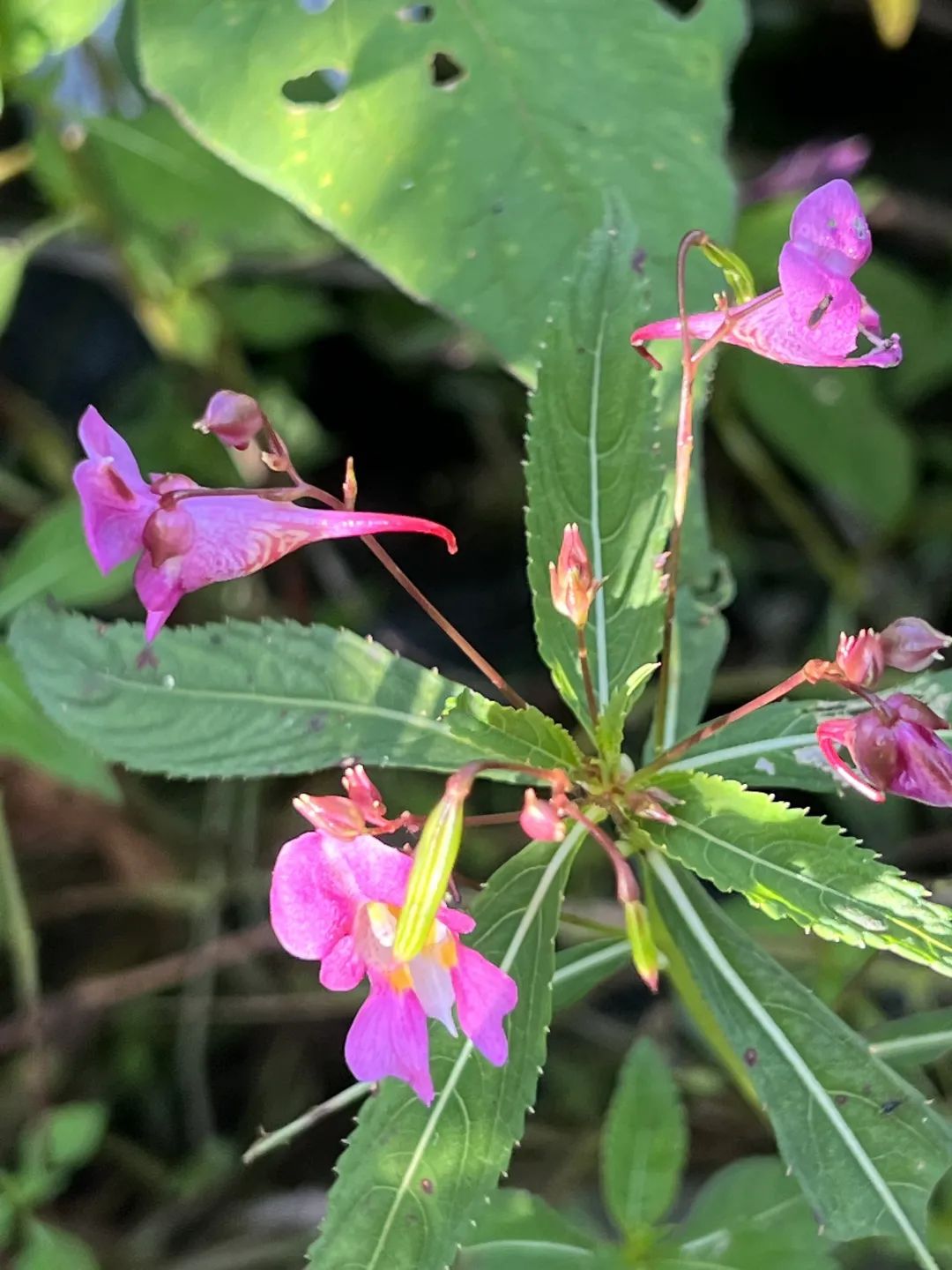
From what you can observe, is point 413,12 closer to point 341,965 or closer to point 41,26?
point 41,26

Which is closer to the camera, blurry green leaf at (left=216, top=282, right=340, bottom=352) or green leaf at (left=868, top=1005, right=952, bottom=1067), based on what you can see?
green leaf at (left=868, top=1005, right=952, bottom=1067)

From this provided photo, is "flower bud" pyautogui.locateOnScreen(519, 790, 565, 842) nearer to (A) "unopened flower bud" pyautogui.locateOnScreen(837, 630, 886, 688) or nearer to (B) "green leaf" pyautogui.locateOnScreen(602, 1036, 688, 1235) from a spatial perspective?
(A) "unopened flower bud" pyautogui.locateOnScreen(837, 630, 886, 688)

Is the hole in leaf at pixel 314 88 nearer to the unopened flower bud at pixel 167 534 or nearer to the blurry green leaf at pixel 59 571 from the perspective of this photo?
the blurry green leaf at pixel 59 571

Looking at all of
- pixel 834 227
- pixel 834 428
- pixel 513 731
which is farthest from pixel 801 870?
pixel 834 428

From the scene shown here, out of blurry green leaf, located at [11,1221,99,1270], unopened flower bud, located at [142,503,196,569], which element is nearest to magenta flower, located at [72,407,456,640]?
unopened flower bud, located at [142,503,196,569]

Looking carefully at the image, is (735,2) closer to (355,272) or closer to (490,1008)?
(355,272)
